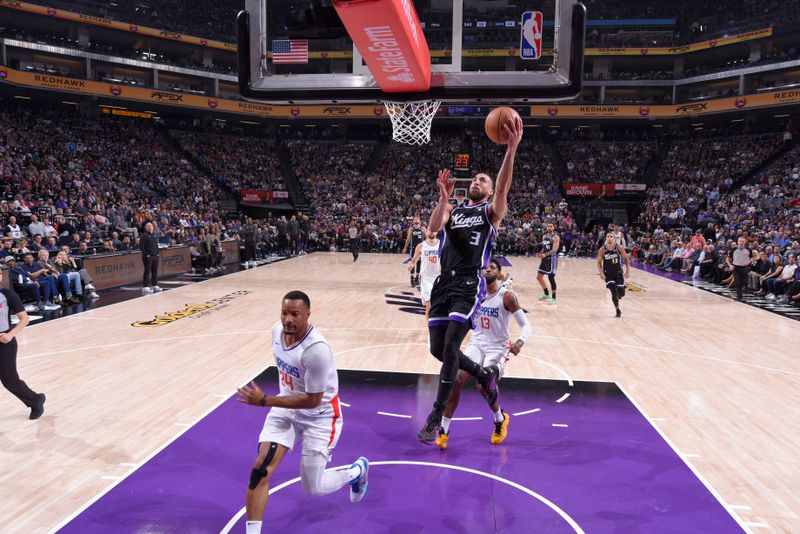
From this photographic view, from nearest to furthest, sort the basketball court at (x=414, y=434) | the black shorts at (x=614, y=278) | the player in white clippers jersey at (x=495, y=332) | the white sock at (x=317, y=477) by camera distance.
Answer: the white sock at (x=317, y=477)
the basketball court at (x=414, y=434)
the player in white clippers jersey at (x=495, y=332)
the black shorts at (x=614, y=278)

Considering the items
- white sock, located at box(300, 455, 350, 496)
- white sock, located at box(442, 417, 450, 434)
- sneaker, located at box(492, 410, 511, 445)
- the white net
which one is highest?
the white net

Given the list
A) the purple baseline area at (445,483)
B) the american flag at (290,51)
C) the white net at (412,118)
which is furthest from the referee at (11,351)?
the white net at (412,118)

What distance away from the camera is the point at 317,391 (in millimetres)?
3277

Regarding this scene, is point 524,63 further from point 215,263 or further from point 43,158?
point 43,158

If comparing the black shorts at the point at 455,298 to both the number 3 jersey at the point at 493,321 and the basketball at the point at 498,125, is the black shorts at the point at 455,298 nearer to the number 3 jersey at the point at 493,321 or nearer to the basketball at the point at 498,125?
the number 3 jersey at the point at 493,321

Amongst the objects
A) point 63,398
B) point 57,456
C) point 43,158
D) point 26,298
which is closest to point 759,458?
point 57,456

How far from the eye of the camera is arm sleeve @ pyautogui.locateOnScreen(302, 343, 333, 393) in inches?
128

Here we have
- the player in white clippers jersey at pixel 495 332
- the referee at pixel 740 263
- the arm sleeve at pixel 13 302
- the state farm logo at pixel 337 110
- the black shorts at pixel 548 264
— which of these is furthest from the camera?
the state farm logo at pixel 337 110

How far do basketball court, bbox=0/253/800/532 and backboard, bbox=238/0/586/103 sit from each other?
3.58 meters

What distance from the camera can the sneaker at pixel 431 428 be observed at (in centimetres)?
480

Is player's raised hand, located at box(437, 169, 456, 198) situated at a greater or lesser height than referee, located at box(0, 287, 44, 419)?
greater

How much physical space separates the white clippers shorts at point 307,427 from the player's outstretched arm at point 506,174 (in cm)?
181

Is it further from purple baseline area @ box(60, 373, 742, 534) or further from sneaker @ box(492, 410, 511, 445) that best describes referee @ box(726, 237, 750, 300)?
sneaker @ box(492, 410, 511, 445)

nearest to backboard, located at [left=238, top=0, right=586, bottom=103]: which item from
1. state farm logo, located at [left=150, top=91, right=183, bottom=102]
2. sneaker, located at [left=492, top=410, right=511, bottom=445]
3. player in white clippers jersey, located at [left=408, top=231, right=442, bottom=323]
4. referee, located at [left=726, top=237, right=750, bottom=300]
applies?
player in white clippers jersey, located at [left=408, top=231, right=442, bottom=323]
